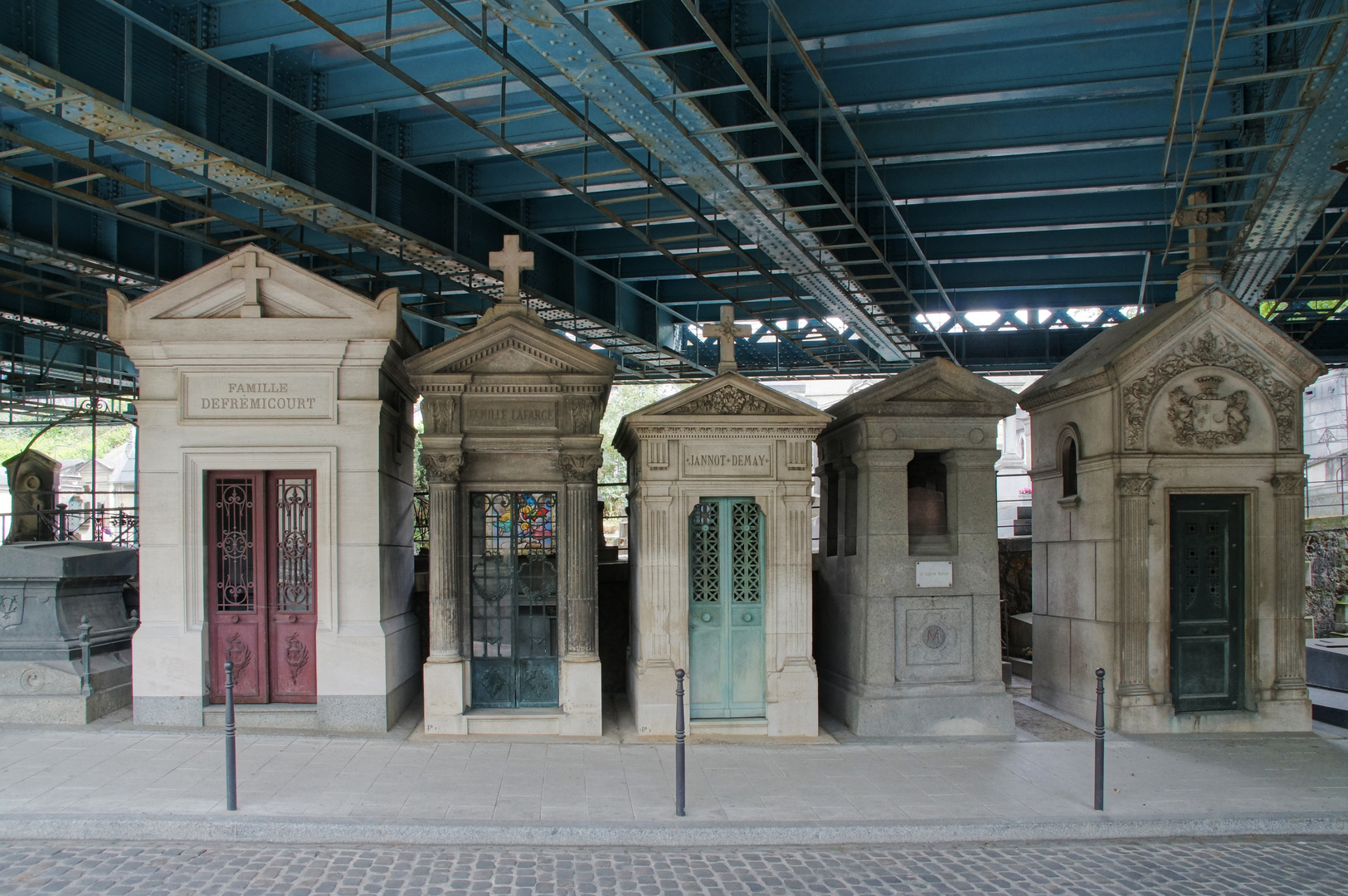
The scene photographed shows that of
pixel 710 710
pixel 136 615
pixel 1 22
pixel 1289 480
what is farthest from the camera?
pixel 136 615

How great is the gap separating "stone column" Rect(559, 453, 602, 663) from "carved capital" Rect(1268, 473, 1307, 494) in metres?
7.76

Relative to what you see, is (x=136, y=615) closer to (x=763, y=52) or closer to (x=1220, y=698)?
(x=763, y=52)

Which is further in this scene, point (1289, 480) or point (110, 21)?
point (1289, 480)

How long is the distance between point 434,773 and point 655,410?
13.6ft

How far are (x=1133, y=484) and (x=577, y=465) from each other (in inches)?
244

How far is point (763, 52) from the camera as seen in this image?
9.31 m

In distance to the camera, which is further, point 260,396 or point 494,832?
point 260,396

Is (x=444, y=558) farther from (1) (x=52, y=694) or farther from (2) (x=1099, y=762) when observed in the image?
(2) (x=1099, y=762)

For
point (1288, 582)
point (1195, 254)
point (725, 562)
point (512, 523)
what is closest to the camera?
point (725, 562)

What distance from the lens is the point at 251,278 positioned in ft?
32.7

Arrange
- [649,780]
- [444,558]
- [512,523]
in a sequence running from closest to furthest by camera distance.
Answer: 1. [649,780]
2. [444,558]
3. [512,523]

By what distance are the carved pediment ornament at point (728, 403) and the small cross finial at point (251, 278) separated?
15.6 feet

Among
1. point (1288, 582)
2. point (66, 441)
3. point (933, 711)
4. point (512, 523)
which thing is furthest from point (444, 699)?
point (66, 441)

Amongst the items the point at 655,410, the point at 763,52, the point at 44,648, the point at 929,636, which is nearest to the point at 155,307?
the point at 44,648
